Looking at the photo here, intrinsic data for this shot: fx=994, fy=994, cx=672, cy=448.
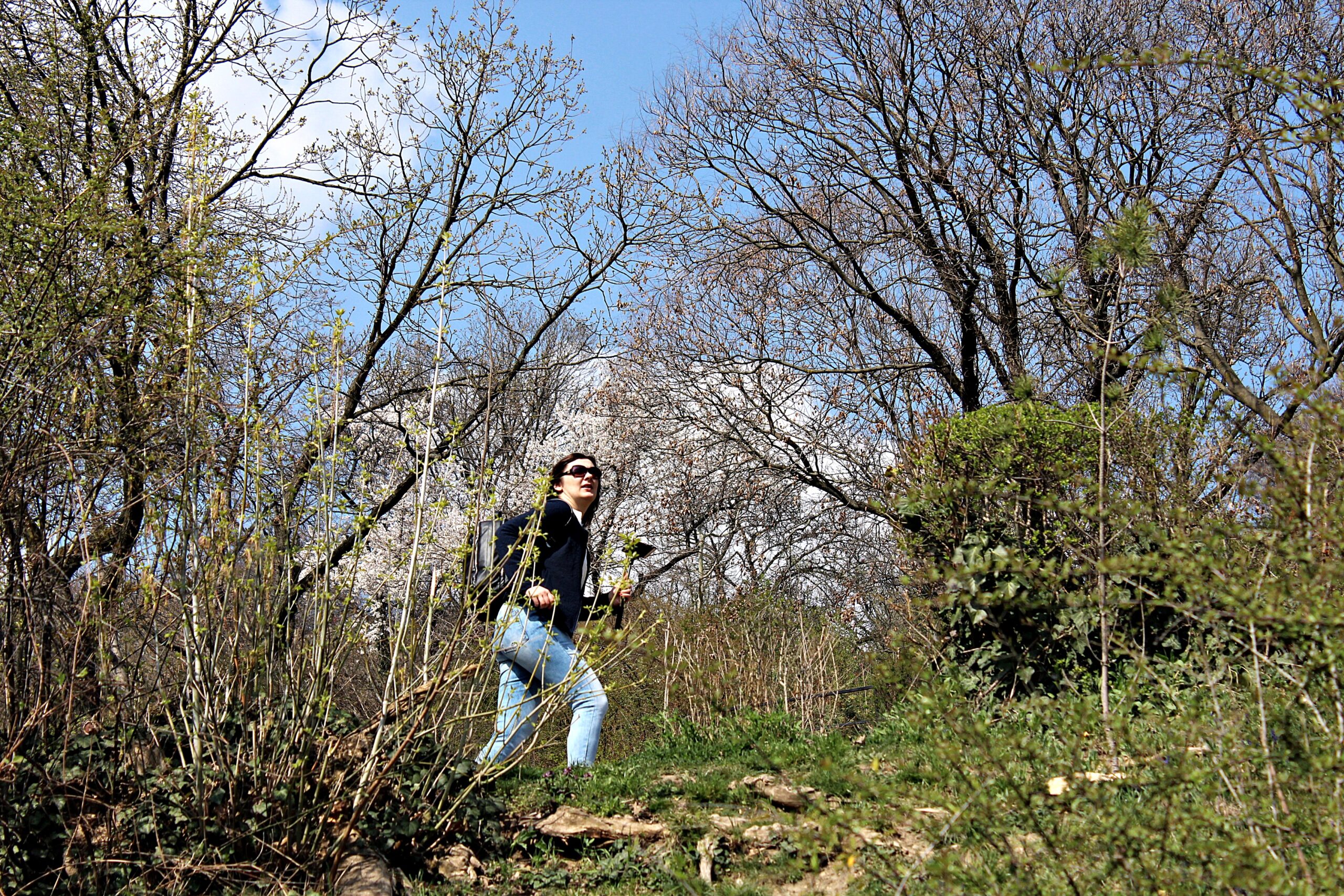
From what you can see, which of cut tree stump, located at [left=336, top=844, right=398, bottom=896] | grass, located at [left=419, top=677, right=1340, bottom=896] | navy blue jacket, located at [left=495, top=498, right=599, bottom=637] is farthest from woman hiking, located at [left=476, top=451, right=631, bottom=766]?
cut tree stump, located at [left=336, top=844, right=398, bottom=896]

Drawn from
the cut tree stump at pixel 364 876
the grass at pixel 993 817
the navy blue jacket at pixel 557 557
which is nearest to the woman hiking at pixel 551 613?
the navy blue jacket at pixel 557 557

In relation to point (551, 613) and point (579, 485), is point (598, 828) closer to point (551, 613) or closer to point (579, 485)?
point (551, 613)

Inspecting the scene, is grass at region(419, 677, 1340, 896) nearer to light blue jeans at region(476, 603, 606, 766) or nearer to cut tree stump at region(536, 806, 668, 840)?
cut tree stump at region(536, 806, 668, 840)

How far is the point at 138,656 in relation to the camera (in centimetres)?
351

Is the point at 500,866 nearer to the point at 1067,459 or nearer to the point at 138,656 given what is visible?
the point at 138,656

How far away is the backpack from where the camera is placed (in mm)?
4043

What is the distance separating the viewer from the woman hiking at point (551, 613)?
4.25 meters

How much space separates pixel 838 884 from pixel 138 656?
2.66 metres

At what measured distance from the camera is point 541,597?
14.2ft

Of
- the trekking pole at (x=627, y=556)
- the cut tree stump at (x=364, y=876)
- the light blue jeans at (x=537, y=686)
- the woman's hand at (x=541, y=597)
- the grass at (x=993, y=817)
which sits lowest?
the cut tree stump at (x=364, y=876)

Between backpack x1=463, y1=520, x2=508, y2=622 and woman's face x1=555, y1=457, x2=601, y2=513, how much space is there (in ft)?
Result: 2.34

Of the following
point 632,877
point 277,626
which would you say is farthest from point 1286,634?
point 277,626

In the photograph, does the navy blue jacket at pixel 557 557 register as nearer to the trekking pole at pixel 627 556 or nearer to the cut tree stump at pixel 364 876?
the trekking pole at pixel 627 556

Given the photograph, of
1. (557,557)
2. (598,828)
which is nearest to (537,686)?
(557,557)
